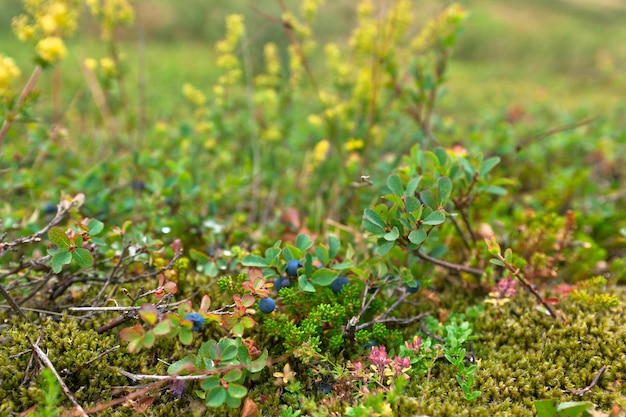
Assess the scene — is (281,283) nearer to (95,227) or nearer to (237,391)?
(237,391)

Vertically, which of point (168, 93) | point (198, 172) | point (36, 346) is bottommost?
point (168, 93)

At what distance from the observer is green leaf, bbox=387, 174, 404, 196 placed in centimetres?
149

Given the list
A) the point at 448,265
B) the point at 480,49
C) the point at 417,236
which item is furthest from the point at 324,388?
the point at 480,49

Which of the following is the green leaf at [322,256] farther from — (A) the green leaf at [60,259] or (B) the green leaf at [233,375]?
(A) the green leaf at [60,259]

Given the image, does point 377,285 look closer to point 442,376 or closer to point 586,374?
point 442,376

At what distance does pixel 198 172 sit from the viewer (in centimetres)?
267

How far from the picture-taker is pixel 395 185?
4.91 feet

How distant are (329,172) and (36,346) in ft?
6.03

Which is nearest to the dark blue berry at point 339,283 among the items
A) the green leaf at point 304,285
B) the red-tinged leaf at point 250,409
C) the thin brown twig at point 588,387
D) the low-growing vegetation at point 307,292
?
the low-growing vegetation at point 307,292

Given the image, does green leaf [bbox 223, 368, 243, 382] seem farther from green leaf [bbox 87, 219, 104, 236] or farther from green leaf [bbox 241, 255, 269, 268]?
green leaf [bbox 87, 219, 104, 236]

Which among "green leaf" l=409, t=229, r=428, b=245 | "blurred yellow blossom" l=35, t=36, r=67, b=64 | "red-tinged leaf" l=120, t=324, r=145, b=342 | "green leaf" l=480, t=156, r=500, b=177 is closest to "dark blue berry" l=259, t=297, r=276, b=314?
"red-tinged leaf" l=120, t=324, r=145, b=342

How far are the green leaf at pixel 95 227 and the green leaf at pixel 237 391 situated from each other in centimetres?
65

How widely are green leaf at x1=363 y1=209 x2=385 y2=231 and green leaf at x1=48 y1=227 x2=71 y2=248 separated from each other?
34.9 inches

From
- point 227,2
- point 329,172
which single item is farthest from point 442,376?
point 227,2
